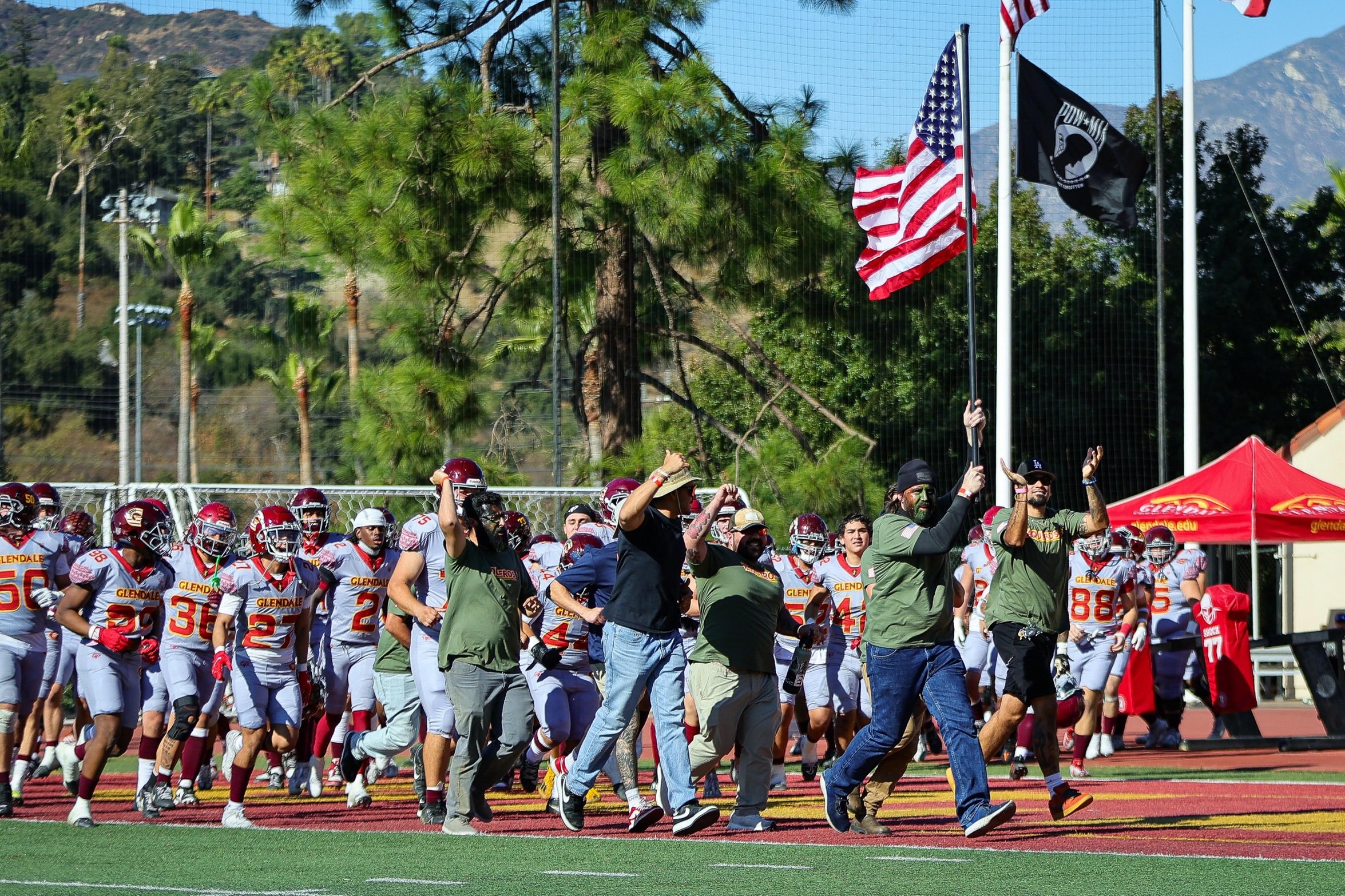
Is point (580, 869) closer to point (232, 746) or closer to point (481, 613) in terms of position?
point (481, 613)

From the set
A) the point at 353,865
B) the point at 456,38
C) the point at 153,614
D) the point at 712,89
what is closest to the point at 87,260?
the point at 456,38

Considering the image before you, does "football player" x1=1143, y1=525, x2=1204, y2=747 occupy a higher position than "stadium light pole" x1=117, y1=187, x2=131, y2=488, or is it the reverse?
"stadium light pole" x1=117, y1=187, x2=131, y2=488

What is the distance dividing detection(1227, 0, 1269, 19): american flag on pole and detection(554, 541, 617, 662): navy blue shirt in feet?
48.3

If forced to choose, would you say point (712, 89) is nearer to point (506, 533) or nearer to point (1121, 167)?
point (1121, 167)

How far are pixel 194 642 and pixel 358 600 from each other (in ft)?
4.93

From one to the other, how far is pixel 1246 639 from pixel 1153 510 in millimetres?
2297

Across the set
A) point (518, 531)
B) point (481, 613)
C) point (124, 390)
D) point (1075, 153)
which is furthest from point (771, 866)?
point (124, 390)

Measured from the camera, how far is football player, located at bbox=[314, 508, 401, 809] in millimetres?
11867

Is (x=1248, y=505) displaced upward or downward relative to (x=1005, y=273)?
downward

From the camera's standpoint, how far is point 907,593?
8.88 metres

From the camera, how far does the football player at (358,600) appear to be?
1187cm

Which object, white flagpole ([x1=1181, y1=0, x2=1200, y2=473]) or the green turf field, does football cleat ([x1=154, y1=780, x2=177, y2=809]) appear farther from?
white flagpole ([x1=1181, y1=0, x2=1200, y2=473])

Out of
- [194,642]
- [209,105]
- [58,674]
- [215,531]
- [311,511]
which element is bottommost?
[58,674]

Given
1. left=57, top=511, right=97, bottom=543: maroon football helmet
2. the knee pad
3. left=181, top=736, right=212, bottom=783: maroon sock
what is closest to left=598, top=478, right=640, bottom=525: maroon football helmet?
the knee pad
